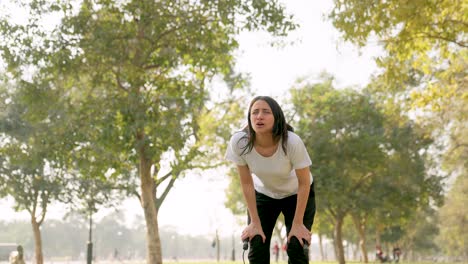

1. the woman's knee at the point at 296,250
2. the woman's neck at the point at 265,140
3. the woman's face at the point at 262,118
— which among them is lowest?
the woman's knee at the point at 296,250

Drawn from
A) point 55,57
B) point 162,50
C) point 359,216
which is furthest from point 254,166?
point 359,216

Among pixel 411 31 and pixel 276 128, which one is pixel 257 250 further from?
pixel 411 31

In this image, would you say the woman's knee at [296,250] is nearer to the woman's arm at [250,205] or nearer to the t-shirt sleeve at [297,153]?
the woman's arm at [250,205]

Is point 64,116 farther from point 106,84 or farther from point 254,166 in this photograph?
point 254,166

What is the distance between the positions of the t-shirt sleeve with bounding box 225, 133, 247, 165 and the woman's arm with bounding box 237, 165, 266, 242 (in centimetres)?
6

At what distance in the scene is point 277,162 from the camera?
4.93 metres

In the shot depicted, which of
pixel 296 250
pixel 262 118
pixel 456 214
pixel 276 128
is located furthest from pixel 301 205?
pixel 456 214

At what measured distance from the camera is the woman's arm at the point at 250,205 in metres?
4.99

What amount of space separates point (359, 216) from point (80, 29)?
29.3m

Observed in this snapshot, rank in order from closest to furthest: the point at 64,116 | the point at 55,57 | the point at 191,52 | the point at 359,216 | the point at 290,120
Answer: the point at 55,57 → the point at 191,52 → the point at 64,116 → the point at 290,120 → the point at 359,216

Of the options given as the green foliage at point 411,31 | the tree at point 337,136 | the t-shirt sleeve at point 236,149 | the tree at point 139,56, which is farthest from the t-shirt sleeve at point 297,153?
the tree at point 337,136

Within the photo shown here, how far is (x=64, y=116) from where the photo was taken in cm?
2114

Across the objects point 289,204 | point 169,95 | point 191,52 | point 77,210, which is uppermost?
point 191,52

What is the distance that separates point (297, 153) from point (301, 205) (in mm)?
406
